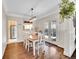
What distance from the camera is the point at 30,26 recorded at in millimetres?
8422

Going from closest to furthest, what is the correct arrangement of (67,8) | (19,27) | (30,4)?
1. (67,8)
2. (30,4)
3. (19,27)

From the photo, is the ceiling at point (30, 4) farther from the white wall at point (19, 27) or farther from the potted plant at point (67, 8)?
the white wall at point (19, 27)

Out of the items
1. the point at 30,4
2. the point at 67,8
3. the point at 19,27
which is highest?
the point at 30,4

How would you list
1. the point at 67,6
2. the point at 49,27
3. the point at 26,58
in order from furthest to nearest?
the point at 49,27, the point at 26,58, the point at 67,6

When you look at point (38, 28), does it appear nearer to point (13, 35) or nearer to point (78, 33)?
point (13, 35)

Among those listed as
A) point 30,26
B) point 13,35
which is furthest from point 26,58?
point 13,35

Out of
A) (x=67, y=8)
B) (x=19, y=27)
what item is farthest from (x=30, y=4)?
(x=19, y=27)

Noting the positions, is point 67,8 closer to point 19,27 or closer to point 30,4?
point 30,4

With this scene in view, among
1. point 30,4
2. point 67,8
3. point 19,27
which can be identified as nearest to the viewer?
point 67,8

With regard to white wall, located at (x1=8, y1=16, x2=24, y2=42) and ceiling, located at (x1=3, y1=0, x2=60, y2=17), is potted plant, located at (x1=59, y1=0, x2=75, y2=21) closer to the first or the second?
ceiling, located at (x1=3, y1=0, x2=60, y2=17)

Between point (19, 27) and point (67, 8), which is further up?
point (67, 8)

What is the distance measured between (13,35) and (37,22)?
342 cm

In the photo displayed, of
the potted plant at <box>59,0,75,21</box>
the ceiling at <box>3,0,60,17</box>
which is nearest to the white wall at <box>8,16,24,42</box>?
the ceiling at <box>3,0,60,17</box>

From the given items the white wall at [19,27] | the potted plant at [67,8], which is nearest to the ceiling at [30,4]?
the potted plant at [67,8]
